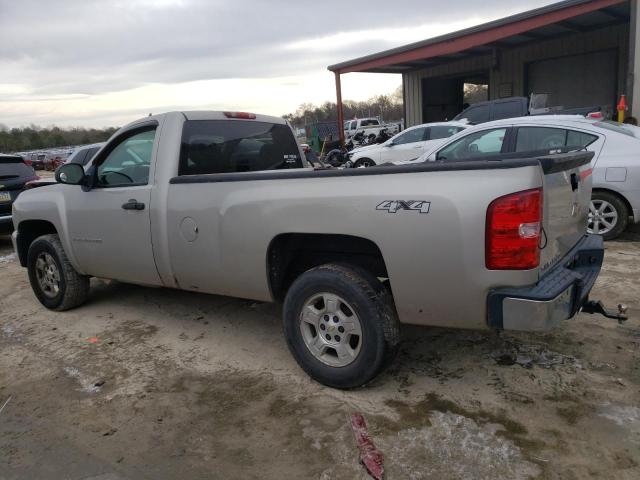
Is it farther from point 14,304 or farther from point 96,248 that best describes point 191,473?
point 14,304

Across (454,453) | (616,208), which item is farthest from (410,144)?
(454,453)

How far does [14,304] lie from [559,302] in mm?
5581

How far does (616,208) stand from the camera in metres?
6.61

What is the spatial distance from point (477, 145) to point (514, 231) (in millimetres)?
4837

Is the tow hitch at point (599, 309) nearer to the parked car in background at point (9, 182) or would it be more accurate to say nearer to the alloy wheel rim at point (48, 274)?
the alloy wheel rim at point (48, 274)

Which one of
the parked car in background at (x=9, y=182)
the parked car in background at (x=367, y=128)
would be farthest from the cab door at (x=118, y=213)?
the parked car in background at (x=367, y=128)

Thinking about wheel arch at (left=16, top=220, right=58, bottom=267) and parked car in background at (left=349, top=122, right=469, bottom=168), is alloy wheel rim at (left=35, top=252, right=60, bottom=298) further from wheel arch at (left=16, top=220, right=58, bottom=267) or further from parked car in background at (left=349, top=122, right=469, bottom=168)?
parked car in background at (left=349, top=122, right=469, bottom=168)

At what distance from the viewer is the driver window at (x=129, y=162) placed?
4445mm

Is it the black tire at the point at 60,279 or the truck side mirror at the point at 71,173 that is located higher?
the truck side mirror at the point at 71,173

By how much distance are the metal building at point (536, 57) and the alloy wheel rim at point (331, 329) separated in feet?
41.4

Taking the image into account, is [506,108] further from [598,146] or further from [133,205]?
[133,205]

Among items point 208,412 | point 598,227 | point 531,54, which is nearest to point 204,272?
point 208,412

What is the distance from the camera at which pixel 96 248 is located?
15.7ft

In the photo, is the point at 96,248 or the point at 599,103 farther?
the point at 599,103
